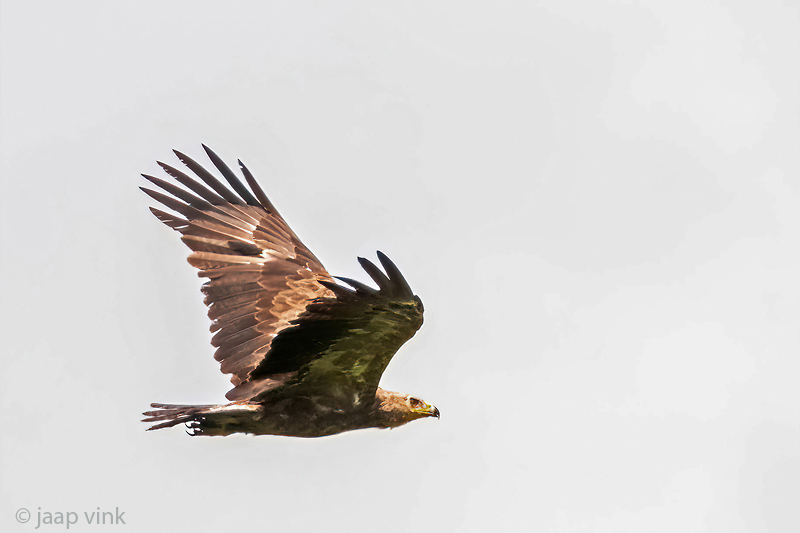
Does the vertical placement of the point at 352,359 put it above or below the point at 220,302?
below

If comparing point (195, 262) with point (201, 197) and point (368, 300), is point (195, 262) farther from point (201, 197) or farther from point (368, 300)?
point (368, 300)

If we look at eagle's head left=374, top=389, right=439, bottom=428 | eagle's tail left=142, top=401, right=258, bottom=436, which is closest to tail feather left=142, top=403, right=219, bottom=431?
eagle's tail left=142, top=401, right=258, bottom=436

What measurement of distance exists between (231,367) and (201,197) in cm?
215

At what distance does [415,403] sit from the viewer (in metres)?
11.9

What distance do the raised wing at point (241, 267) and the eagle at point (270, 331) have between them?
0.01 meters

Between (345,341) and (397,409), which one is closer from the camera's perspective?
(345,341)

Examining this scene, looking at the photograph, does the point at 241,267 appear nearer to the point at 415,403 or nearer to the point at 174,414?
the point at 174,414

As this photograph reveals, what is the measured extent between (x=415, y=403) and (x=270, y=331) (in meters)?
1.93

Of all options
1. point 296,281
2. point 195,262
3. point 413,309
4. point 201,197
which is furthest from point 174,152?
point 413,309

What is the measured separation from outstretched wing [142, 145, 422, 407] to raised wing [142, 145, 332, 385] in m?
0.01

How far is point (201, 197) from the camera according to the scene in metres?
12.1

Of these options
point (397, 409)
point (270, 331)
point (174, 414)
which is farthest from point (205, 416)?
point (397, 409)

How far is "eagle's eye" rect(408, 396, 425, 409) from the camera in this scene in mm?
11828

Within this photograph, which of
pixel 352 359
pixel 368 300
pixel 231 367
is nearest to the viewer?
pixel 368 300
